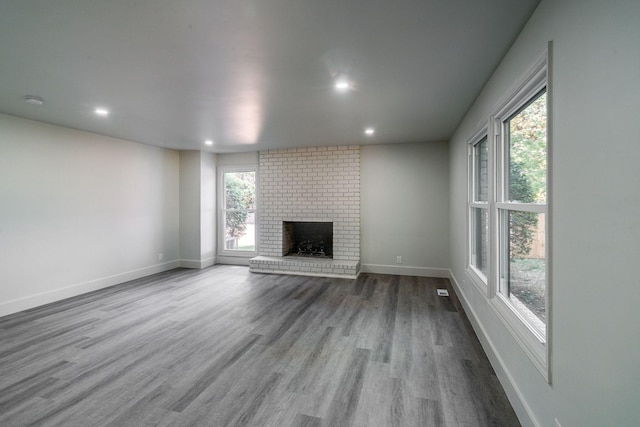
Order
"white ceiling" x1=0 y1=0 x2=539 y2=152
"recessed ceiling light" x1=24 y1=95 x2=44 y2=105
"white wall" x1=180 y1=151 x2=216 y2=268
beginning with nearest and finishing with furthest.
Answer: "white ceiling" x1=0 y1=0 x2=539 y2=152
"recessed ceiling light" x1=24 y1=95 x2=44 y2=105
"white wall" x1=180 y1=151 x2=216 y2=268

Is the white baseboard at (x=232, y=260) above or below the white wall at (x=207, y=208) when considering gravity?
below

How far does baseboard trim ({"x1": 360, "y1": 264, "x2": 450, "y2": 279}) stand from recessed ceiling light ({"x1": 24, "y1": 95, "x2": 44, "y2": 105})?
5214 mm

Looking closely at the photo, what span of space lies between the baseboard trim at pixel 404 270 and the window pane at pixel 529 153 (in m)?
3.39

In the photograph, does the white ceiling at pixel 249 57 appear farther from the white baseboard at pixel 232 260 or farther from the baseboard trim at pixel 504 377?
the white baseboard at pixel 232 260

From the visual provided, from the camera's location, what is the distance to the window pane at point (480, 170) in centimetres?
327

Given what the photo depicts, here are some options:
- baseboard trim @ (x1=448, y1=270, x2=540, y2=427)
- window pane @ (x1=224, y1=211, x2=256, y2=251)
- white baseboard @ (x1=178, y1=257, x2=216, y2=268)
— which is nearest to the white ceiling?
baseboard trim @ (x1=448, y1=270, x2=540, y2=427)

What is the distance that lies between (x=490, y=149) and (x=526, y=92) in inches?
28.6

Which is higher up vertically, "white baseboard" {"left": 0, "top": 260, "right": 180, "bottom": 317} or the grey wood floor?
"white baseboard" {"left": 0, "top": 260, "right": 180, "bottom": 317}

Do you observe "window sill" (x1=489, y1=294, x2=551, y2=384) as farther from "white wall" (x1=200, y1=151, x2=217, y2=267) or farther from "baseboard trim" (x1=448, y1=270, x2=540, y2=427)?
"white wall" (x1=200, y1=151, x2=217, y2=267)

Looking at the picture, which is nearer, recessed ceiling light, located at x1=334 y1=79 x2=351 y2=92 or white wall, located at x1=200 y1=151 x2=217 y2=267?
recessed ceiling light, located at x1=334 y1=79 x2=351 y2=92

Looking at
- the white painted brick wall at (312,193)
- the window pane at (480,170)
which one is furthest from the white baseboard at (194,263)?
the window pane at (480,170)

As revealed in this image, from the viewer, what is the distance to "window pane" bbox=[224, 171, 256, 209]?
21.8 feet

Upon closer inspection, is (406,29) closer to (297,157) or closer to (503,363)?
(503,363)

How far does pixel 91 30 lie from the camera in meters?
1.87
